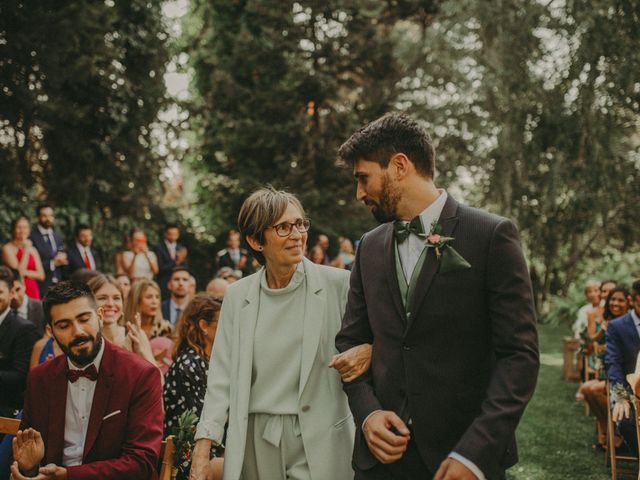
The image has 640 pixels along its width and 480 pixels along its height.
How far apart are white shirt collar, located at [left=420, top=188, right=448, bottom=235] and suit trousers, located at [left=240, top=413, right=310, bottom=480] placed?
102cm

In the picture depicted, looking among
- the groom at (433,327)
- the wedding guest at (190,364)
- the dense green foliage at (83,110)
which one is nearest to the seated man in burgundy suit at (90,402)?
the wedding guest at (190,364)

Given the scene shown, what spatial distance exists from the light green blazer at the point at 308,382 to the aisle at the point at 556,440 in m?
4.12

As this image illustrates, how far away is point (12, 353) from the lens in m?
5.05

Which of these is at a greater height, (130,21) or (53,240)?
(130,21)

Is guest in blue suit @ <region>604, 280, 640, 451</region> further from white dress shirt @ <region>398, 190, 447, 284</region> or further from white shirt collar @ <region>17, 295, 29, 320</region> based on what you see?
white shirt collar @ <region>17, 295, 29, 320</region>

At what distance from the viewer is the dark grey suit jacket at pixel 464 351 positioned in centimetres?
216

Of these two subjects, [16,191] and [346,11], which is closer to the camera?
[16,191]

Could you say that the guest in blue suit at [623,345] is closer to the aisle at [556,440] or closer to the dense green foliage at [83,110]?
the aisle at [556,440]

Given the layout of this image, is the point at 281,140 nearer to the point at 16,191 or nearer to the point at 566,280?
the point at 16,191

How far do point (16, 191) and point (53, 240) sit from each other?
268 cm

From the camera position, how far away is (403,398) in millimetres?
2344

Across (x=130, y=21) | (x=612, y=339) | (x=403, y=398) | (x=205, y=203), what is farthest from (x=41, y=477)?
(x=205, y=203)

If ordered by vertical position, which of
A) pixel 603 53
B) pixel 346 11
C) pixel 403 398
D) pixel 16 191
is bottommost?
pixel 403 398

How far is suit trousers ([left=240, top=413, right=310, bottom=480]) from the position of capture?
2830 millimetres
